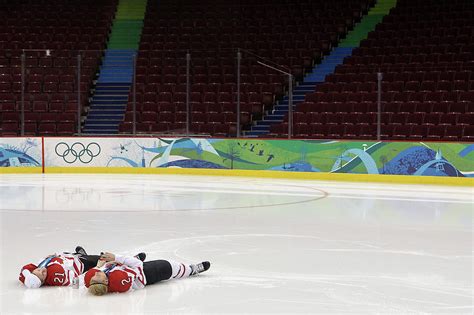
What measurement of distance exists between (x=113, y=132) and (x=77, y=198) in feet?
24.3

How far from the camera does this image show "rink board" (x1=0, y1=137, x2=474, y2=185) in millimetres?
14945

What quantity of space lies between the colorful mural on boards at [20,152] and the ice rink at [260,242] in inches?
130

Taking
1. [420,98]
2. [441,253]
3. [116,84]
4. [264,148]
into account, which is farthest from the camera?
[116,84]

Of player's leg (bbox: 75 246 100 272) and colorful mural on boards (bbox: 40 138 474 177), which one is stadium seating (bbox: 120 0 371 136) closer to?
colorful mural on boards (bbox: 40 138 474 177)

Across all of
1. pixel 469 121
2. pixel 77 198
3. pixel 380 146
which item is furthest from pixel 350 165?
pixel 77 198

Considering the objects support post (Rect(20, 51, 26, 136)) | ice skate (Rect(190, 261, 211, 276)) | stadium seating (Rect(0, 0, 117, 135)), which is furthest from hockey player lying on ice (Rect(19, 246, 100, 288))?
stadium seating (Rect(0, 0, 117, 135))

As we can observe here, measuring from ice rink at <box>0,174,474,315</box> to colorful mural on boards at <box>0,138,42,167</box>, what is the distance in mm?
3298

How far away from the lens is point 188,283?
5266 millimetres

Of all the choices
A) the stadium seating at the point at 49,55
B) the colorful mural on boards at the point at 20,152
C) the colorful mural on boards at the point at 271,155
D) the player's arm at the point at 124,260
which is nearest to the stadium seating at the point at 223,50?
the colorful mural on boards at the point at 271,155

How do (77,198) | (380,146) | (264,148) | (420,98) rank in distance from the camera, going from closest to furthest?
(77,198) < (380,146) < (264,148) < (420,98)

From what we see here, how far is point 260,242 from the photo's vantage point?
7293 millimetres

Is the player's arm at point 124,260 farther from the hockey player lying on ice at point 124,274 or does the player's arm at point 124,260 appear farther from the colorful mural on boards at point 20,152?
the colorful mural on boards at point 20,152

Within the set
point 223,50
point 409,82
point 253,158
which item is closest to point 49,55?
point 223,50

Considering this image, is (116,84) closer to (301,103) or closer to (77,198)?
(301,103)
